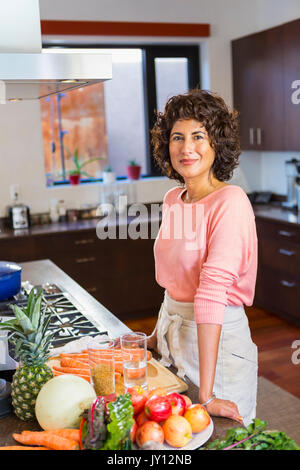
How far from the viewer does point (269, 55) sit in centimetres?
464

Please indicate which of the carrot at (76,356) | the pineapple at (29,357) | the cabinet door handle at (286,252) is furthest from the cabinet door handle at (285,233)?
the pineapple at (29,357)

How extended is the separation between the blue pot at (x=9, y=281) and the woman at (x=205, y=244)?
0.82 m

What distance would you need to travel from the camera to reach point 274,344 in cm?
404

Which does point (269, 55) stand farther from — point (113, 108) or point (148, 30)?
point (113, 108)

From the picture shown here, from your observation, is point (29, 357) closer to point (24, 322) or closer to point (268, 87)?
point (24, 322)

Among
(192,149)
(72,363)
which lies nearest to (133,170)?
(192,149)

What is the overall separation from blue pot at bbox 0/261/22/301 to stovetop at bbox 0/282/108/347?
4cm

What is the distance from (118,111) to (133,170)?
1.92 ft

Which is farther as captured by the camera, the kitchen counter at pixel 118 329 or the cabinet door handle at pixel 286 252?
the cabinet door handle at pixel 286 252

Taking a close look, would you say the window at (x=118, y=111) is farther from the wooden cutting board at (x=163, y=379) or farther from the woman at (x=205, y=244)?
the wooden cutting board at (x=163, y=379)

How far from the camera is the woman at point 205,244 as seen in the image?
5.52ft

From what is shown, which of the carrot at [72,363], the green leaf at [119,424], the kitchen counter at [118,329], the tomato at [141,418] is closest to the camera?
the green leaf at [119,424]

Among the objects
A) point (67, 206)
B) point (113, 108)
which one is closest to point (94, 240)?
point (67, 206)

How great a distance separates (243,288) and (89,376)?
56cm
